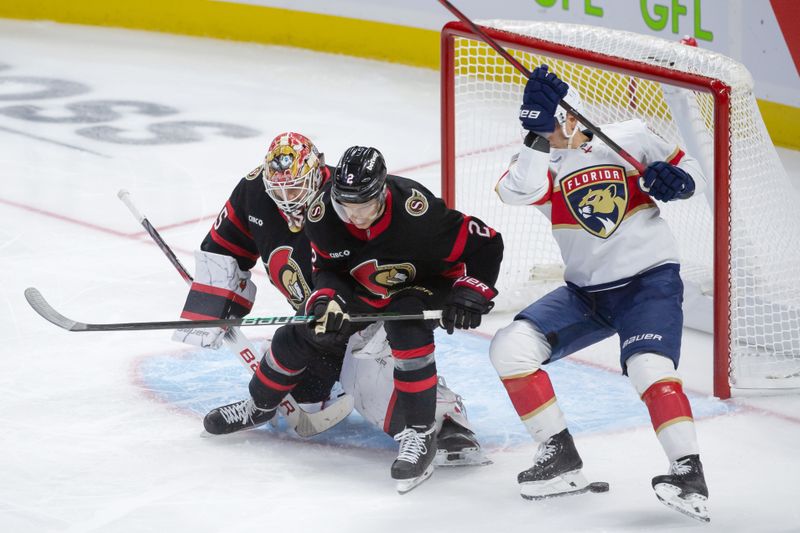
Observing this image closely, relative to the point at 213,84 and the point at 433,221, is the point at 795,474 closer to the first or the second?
the point at 433,221

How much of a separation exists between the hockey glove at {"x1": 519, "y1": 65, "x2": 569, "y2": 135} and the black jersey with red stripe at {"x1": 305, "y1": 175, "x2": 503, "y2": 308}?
1.14 feet

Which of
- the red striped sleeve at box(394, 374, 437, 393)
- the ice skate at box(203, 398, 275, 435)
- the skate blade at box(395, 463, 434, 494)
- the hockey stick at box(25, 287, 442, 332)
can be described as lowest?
the skate blade at box(395, 463, 434, 494)

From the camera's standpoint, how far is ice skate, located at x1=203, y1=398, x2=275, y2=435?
377 cm

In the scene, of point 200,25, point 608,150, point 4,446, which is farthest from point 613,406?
point 200,25

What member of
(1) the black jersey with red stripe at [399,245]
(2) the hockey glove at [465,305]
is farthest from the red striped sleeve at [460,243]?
(2) the hockey glove at [465,305]

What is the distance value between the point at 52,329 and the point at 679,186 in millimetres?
2282

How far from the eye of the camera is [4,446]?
12.3ft

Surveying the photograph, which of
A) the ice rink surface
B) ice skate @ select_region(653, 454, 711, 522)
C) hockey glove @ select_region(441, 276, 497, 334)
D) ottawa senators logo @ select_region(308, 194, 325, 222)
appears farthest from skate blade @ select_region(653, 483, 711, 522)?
ottawa senators logo @ select_region(308, 194, 325, 222)

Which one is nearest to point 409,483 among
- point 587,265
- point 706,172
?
point 587,265

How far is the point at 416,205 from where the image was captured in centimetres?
346

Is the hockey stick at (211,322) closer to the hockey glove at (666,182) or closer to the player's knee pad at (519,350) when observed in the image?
the player's knee pad at (519,350)

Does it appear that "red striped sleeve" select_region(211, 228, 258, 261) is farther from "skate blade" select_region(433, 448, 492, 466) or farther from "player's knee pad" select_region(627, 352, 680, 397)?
"player's knee pad" select_region(627, 352, 680, 397)

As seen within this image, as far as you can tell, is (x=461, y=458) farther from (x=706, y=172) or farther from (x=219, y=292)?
(x=706, y=172)

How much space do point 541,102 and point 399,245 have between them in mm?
506
